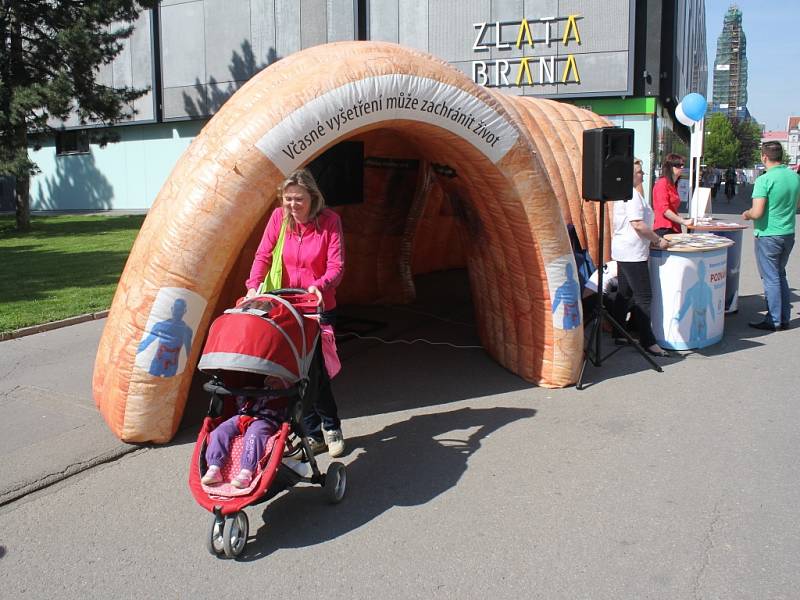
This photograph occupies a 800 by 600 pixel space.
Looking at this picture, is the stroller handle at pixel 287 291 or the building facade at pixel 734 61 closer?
the stroller handle at pixel 287 291

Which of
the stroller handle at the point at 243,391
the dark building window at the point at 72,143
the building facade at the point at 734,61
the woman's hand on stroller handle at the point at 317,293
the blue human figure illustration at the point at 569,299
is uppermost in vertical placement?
the building facade at the point at 734,61

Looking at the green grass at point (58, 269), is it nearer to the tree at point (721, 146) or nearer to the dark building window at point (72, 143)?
the dark building window at point (72, 143)

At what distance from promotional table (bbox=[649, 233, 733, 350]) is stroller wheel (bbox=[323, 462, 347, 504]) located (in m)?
4.72

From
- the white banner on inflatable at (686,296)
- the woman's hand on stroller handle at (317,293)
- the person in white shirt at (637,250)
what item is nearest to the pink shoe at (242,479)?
the woman's hand on stroller handle at (317,293)

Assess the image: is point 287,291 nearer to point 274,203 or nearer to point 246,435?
point 246,435

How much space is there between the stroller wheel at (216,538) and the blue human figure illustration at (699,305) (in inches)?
221

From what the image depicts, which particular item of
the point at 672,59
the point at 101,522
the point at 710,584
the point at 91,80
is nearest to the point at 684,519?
the point at 710,584

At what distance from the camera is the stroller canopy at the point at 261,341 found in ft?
12.9

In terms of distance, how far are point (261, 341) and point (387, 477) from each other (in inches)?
55.5

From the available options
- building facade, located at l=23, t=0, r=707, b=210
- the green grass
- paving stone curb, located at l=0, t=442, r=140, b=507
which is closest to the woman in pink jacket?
paving stone curb, located at l=0, t=442, r=140, b=507

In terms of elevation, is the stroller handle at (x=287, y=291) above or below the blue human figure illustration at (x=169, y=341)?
above

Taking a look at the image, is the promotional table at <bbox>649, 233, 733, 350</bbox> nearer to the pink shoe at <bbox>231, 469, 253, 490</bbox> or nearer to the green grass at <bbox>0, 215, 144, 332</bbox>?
the pink shoe at <bbox>231, 469, 253, 490</bbox>

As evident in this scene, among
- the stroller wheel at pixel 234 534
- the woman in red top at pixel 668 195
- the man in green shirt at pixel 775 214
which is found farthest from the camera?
the woman in red top at pixel 668 195

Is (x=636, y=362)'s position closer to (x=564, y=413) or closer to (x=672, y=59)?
(x=564, y=413)
